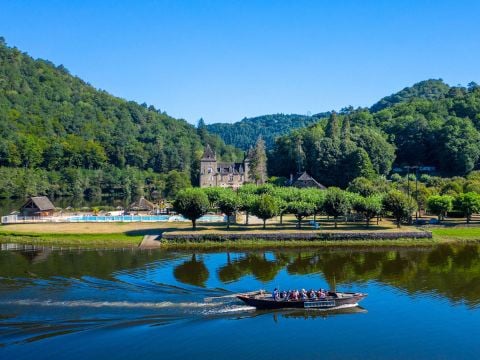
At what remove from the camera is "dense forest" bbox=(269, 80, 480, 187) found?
11256 cm

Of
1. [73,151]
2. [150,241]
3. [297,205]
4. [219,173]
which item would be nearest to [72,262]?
[150,241]

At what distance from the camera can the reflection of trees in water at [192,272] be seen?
42812 millimetres

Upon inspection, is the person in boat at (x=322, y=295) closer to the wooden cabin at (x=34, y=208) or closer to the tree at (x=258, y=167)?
the wooden cabin at (x=34, y=208)

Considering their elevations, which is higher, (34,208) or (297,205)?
(34,208)

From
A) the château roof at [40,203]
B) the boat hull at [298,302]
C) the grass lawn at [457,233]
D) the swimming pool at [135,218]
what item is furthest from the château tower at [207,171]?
the boat hull at [298,302]

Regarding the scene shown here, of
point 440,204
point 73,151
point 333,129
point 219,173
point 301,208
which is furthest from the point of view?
point 73,151

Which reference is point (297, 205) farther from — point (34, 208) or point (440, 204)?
point (34, 208)

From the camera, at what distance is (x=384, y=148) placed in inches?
4658

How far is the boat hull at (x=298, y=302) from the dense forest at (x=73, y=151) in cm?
8450

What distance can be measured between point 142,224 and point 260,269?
85.2 ft

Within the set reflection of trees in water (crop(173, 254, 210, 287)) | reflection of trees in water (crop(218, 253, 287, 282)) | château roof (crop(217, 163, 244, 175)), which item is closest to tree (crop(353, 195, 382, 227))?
reflection of trees in water (crop(218, 253, 287, 282))

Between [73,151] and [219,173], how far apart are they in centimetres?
5823

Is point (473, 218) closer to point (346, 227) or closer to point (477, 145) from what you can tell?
point (346, 227)

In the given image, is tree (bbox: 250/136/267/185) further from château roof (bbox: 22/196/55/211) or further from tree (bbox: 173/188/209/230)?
tree (bbox: 173/188/209/230)
